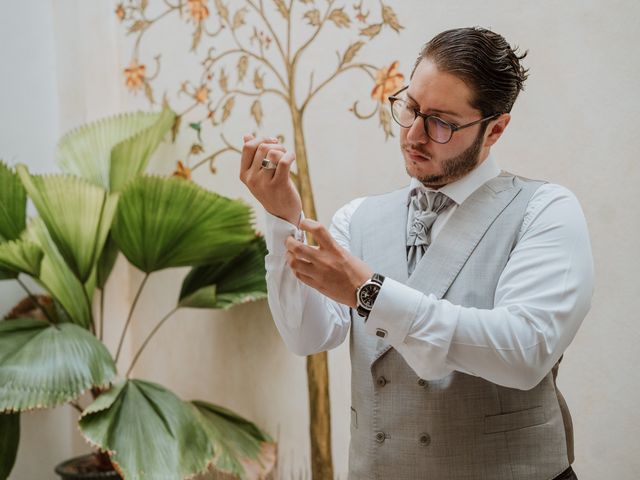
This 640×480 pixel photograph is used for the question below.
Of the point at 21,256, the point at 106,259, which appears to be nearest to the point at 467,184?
the point at 21,256

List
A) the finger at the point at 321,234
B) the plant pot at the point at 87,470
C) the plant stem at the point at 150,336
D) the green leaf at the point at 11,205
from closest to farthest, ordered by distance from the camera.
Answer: the finger at the point at 321,234
the green leaf at the point at 11,205
the plant pot at the point at 87,470
the plant stem at the point at 150,336

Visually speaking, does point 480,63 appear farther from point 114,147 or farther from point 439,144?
point 114,147

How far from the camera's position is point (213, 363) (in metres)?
3.41

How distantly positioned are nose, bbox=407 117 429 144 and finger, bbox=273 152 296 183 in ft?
0.83

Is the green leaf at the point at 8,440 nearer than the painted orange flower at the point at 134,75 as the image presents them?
Yes

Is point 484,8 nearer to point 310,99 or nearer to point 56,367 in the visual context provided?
point 310,99

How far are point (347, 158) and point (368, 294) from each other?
62.6 inches

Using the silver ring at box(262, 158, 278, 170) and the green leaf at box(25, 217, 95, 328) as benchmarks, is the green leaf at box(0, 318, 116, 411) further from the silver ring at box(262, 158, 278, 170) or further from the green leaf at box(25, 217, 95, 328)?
the silver ring at box(262, 158, 278, 170)

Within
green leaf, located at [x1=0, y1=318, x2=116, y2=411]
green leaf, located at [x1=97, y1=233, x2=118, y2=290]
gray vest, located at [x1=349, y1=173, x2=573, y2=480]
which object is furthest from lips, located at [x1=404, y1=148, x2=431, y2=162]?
green leaf, located at [x1=97, y1=233, x2=118, y2=290]

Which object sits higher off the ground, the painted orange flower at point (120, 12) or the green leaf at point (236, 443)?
the painted orange flower at point (120, 12)

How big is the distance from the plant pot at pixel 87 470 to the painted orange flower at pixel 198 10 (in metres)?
1.83

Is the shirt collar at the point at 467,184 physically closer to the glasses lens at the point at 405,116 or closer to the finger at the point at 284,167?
the glasses lens at the point at 405,116

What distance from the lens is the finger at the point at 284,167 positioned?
1.47m

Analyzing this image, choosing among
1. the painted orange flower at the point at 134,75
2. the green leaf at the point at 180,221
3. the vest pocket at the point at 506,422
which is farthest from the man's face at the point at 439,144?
the painted orange flower at the point at 134,75
